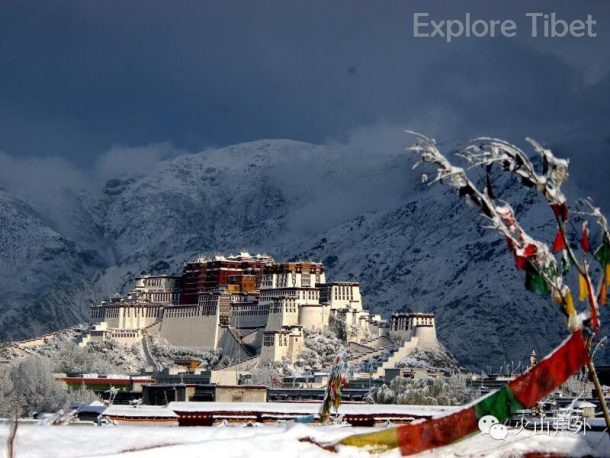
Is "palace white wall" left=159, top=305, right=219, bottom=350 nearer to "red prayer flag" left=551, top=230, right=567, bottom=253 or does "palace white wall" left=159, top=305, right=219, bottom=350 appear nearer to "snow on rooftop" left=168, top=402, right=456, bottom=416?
"snow on rooftop" left=168, top=402, right=456, bottom=416

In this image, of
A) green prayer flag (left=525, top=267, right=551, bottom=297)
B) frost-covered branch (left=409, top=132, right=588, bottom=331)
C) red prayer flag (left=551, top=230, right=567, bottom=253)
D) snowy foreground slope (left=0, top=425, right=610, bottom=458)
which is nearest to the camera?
frost-covered branch (left=409, top=132, right=588, bottom=331)

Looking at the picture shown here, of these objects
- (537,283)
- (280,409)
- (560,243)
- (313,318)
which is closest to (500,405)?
(537,283)

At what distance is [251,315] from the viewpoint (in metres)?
172

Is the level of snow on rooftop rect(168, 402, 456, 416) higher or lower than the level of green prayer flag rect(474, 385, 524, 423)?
higher

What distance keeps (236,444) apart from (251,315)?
151 meters

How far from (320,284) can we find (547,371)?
512 ft

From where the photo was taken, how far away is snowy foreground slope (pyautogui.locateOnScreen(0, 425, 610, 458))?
21.4m

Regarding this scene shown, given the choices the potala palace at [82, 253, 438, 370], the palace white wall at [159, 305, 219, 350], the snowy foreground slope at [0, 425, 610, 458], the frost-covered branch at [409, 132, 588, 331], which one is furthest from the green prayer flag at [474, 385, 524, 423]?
the palace white wall at [159, 305, 219, 350]

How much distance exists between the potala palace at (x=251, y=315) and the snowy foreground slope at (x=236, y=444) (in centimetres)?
13481

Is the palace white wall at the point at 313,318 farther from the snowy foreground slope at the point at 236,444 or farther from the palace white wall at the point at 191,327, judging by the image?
the snowy foreground slope at the point at 236,444

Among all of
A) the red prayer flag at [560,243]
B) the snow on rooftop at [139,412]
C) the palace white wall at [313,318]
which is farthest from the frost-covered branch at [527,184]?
the palace white wall at [313,318]

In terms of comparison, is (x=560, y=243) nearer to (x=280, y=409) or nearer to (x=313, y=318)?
(x=280, y=409)

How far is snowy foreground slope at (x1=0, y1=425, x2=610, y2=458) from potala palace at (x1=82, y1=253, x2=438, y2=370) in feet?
442

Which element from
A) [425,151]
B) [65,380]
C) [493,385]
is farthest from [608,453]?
[65,380]
